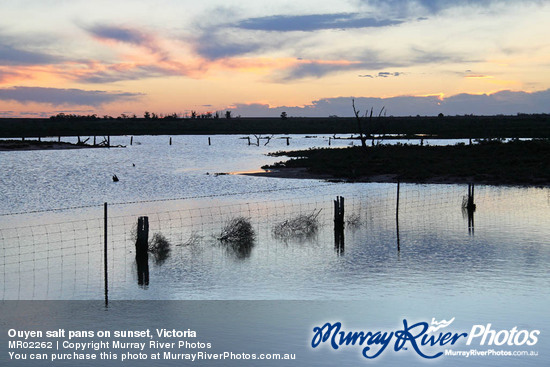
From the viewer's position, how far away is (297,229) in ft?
86.0

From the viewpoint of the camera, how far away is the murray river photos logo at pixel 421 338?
1205 cm

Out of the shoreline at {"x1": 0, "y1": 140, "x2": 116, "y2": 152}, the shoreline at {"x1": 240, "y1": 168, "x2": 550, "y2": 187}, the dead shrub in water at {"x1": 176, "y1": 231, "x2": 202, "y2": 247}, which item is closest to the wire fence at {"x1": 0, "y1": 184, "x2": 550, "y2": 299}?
the dead shrub in water at {"x1": 176, "y1": 231, "x2": 202, "y2": 247}

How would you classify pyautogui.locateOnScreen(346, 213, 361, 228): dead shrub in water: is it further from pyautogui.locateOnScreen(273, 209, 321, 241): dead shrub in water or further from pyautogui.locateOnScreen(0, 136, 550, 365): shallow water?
pyautogui.locateOnScreen(273, 209, 321, 241): dead shrub in water

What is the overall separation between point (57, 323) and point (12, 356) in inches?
77.7

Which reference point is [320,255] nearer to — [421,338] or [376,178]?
[421,338]

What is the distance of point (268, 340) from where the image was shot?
490 inches

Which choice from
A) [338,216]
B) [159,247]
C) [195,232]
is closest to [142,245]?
[159,247]

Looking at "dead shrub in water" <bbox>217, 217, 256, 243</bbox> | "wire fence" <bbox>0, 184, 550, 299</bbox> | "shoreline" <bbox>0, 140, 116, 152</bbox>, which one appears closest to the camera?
"wire fence" <bbox>0, 184, 550, 299</bbox>

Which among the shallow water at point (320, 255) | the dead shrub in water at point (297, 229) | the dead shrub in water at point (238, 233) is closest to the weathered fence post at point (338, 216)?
the shallow water at point (320, 255)

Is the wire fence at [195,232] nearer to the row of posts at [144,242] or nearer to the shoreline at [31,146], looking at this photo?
the row of posts at [144,242]

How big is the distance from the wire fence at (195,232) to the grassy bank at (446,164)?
345 inches

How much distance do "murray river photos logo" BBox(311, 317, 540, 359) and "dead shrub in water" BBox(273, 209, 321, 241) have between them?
1223cm

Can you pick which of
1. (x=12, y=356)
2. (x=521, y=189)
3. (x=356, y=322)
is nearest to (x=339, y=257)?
(x=356, y=322)

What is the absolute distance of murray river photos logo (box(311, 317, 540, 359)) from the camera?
39.5ft
